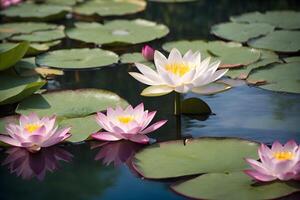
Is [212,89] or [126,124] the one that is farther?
[212,89]

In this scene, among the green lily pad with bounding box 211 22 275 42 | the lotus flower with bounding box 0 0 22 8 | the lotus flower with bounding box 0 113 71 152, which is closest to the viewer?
the lotus flower with bounding box 0 113 71 152

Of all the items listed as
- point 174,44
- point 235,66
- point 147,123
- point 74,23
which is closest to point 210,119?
point 147,123

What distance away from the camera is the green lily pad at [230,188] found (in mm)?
1011

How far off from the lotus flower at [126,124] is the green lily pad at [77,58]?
646mm

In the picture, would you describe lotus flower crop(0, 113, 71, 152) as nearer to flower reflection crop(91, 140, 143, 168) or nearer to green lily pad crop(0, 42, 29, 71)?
flower reflection crop(91, 140, 143, 168)

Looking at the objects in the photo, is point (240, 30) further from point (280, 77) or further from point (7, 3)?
point (7, 3)

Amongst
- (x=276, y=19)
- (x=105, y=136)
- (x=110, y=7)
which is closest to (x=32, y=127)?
(x=105, y=136)

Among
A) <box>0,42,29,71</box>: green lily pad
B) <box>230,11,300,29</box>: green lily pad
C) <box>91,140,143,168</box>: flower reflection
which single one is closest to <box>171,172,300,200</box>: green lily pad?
<box>91,140,143,168</box>: flower reflection

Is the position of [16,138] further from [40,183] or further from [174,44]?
[174,44]

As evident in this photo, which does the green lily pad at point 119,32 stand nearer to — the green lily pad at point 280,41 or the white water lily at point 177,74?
the green lily pad at point 280,41

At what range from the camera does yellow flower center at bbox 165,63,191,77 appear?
140 centimetres

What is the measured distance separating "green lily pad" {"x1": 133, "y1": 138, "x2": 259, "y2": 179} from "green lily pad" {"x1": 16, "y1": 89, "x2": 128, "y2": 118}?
12.1 inches

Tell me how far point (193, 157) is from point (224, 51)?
858mm

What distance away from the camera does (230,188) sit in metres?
1.04
